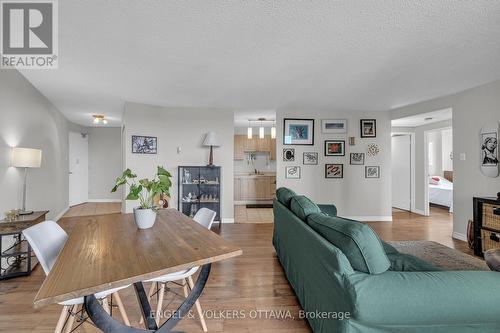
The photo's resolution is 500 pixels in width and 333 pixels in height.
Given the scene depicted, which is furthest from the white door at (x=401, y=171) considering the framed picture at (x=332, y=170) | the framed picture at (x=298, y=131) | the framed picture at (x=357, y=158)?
the framed picture at (x=298, y=131)

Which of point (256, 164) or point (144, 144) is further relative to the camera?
point (256, 164)

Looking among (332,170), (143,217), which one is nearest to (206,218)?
(143,217)

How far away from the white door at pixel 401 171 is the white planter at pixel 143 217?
646 centimetres

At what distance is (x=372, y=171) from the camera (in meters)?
5.43

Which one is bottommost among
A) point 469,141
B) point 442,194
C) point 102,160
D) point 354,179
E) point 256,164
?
point 442,194

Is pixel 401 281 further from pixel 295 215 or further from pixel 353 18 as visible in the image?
pixel 353 18

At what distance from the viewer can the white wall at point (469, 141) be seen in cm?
356

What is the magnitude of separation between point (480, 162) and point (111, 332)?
16.0 feet

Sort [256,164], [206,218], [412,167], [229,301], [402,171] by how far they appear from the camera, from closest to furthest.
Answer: [206,218]
[229,301]
[412,167]
[402,171]
[256,164]

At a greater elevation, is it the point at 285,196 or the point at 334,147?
the point at 334,147

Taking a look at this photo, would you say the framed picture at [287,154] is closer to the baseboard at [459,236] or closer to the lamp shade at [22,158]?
the baseboard at [459,236]

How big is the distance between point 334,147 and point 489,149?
8.04 feet

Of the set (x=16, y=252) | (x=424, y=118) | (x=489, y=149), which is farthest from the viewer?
(x=424, y=118)

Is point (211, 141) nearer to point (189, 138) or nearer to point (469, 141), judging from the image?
point (189, 138)
